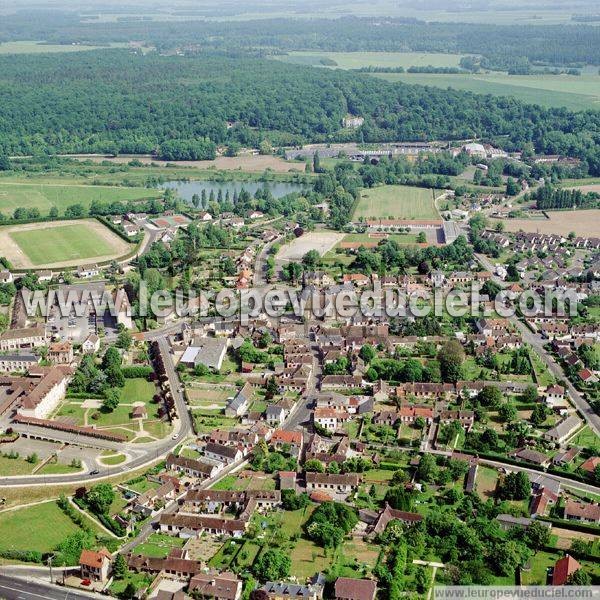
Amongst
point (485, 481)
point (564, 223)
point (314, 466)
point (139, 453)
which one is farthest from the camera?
point (564, 223)

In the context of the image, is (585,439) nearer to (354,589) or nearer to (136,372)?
(354,589)

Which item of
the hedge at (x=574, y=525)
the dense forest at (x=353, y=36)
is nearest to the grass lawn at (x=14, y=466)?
the hedge at (x=574, y=525)

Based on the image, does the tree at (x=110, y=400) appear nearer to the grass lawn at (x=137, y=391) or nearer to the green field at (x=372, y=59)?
the grass lawn at (x=137, y=391)

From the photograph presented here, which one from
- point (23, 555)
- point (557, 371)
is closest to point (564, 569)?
point (557, 371)

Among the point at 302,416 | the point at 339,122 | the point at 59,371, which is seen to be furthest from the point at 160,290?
the point at 339,122

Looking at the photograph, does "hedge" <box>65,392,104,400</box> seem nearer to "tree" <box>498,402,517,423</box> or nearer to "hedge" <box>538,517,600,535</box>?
"tree" <box>498,402,517,423</box>

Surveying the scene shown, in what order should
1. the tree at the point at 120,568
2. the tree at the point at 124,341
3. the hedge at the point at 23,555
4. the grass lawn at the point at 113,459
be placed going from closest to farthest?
the tree at the point at 120,568, the hedge at the point at 23,555, the grass lawn at the point at 113,459, the tree at the point at 124,341

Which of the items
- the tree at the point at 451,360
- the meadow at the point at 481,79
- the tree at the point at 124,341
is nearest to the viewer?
the tree at the point at 451,360
